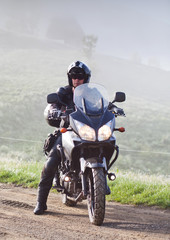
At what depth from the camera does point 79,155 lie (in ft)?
13.8

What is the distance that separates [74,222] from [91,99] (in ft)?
5.08

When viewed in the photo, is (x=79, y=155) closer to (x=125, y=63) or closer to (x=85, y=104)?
(x=85, y=104)

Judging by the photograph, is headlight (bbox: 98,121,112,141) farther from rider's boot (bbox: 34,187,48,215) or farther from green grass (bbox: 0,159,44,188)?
green grass (bbox: 0,159,44,188)

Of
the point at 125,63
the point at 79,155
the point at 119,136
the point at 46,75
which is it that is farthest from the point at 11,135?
the point at 125,63

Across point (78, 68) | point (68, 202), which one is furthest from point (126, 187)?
point (78, 68)

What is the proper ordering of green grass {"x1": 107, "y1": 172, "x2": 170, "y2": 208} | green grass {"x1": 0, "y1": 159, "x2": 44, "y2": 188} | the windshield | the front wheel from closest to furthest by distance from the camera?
1. the front wheel
2. the windshield
3. green grass {"x1": 107, "y1": 172, "x2": 170, "y2": 208}
4. green grass {"x1": 0, "y1": 159, "x2": 44, "y2": 188}

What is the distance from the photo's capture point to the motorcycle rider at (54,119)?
462cm

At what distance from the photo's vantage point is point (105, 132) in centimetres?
400

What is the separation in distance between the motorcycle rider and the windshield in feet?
1.04

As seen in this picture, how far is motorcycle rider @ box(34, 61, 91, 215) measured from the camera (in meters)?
4.62

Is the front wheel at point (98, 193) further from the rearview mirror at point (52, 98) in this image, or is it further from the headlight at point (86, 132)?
the rearview mirror at point (52, 98)

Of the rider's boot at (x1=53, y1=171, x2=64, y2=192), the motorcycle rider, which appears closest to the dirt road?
the motorcycle rider

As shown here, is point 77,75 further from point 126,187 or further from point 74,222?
point 126,187

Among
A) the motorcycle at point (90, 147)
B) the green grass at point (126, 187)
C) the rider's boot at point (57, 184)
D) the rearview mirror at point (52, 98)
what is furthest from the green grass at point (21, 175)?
the rearview mirror at point (52, 98)
